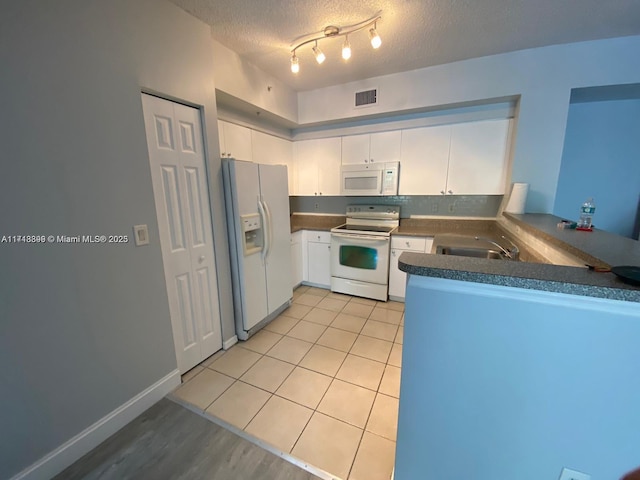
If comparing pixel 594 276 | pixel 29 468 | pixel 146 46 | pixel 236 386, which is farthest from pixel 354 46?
pixel 29 468

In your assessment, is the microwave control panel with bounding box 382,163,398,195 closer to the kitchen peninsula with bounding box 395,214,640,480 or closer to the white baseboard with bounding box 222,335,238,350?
the kitchen peninsula with bounding box 395,214,640,480

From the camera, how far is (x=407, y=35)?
6.80 feet

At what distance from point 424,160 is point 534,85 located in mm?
1124

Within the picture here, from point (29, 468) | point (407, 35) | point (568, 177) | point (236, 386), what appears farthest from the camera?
point (568, 177)

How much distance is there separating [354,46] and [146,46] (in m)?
1.62

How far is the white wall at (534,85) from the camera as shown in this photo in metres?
2.16

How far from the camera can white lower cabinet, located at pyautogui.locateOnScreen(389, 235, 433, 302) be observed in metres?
2.92

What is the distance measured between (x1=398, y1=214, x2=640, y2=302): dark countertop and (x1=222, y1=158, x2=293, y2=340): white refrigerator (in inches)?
64.9

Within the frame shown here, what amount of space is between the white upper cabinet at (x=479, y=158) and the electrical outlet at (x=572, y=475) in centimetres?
259

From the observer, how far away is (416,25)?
6.36ft

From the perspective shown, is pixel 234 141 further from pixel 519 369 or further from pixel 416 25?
pixel 519 369

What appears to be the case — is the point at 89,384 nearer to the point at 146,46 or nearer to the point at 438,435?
the point at 438,435

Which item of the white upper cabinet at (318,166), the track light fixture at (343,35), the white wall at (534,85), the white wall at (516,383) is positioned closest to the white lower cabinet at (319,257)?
the white upper cabinet at (318,166)

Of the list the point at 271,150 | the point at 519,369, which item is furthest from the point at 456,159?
the point at 519,369
